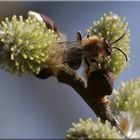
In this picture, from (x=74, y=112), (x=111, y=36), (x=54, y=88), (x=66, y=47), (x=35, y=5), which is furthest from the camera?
(x=35, y=5)

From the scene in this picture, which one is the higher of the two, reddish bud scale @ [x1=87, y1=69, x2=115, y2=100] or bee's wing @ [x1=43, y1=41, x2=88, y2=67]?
bee's wing @ [x1=43, y1=41, x2=88, y2=67]

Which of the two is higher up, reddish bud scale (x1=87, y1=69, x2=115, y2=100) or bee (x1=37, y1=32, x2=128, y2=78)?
bee (x1=37, y1=32, x2=128, y2=78)

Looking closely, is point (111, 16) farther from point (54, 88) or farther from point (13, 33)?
point (54, 88)

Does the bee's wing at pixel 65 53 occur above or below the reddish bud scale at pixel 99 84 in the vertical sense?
above

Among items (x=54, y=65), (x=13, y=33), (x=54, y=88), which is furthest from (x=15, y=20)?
(x=54, y=88)

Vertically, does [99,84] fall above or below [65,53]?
below

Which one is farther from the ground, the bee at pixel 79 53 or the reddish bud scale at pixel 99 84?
the bee at pixel 79 53

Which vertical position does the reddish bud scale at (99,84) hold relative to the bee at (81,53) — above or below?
below

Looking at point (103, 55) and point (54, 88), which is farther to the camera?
point (54, 88)

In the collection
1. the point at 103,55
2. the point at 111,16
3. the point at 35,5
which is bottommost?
the point at 103,55

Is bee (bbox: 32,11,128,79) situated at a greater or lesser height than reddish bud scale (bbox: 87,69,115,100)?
greater

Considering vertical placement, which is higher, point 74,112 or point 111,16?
point 111,16
